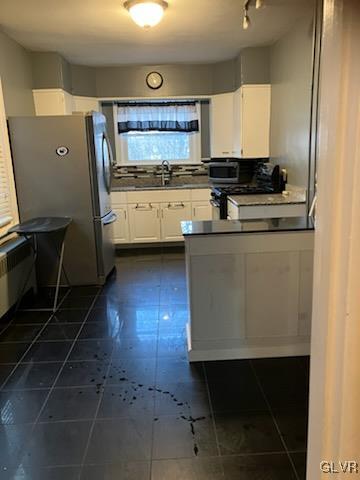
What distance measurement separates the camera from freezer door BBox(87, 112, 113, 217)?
12.3 ft

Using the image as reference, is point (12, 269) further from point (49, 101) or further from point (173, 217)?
point (173, 217)

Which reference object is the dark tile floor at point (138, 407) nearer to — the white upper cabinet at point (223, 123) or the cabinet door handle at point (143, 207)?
the cabinet door handle at point (143, 207)

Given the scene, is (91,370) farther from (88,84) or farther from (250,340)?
(88,84)

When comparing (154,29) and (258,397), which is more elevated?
(154,29)

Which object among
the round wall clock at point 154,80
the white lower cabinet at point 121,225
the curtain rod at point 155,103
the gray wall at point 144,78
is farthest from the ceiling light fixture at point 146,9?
the white lower cabinet at point 121,225

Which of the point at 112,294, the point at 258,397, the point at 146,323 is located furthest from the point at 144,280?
the point at 258,397

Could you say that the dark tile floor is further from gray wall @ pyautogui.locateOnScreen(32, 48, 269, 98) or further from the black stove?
gray wall @ pyautogui.locateOnScreen(32, 48, 269, 98)

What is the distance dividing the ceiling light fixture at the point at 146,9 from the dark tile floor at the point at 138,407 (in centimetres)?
232

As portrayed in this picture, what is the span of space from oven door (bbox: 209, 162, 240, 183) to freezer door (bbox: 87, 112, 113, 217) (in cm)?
147

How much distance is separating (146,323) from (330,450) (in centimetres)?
237

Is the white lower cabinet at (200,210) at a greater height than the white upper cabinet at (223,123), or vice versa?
the white upper cabinet at (223,123)

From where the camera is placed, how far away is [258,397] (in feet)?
6.85

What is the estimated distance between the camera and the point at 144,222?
5.16 meters

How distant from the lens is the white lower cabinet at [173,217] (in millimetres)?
5137
